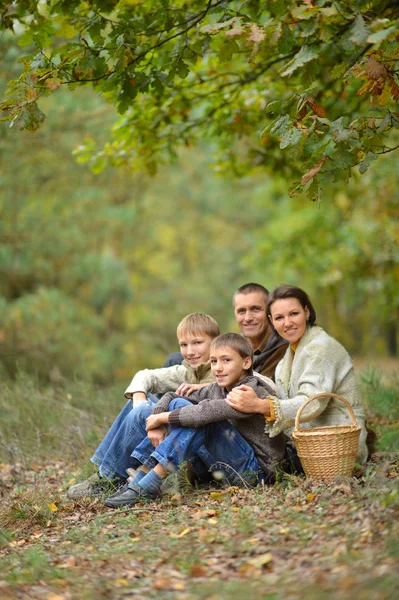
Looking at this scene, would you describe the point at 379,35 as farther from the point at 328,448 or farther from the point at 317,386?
the point at 328,448

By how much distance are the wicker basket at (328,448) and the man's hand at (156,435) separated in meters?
0.90

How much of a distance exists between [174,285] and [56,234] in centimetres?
1104

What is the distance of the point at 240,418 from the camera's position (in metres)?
4.70

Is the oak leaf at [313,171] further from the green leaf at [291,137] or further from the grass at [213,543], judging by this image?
the grass at [213,543]

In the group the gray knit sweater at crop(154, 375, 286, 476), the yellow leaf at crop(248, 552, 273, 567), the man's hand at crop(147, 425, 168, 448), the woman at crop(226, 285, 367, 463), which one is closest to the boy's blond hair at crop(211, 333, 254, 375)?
the gray knit sweater at crop(154, 375, 286, 476)

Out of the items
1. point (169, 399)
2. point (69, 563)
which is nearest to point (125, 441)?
point (169, 399)

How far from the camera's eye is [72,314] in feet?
44.1

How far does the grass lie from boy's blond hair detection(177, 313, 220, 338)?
3.66 feet

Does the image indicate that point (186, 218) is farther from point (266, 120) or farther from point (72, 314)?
point (266, 120)

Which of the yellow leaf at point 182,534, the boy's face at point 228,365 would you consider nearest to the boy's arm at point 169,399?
the boy's face at point 228,365

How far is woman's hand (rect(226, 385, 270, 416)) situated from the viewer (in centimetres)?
458

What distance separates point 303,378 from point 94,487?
161cm

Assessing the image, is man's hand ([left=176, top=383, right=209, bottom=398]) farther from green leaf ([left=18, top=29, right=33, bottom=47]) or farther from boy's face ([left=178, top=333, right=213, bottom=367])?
green leaf ([left=18, top=29, right=33, bottom=47])

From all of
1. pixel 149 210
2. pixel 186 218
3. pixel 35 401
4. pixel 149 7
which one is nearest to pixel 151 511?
pixel 35 401
